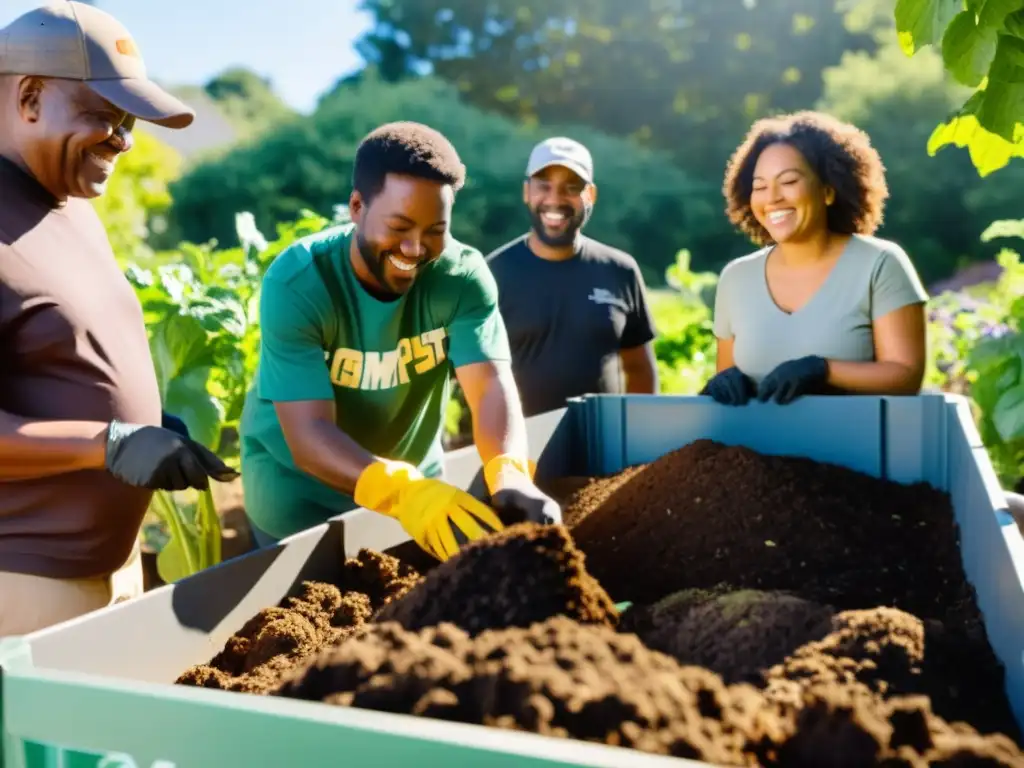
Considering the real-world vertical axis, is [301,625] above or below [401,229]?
below

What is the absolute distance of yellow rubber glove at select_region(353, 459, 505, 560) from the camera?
2029 millimetres

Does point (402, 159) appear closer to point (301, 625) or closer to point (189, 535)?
point (301, 625)

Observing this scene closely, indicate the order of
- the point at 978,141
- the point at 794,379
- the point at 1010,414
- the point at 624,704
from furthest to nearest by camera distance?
1. the point at 1010,414
2. the point at 794,379
3. the point at 978,141
4. the point at 624,704

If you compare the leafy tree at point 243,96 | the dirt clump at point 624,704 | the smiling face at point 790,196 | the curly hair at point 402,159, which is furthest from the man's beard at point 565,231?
the leafy tree at point 243,96

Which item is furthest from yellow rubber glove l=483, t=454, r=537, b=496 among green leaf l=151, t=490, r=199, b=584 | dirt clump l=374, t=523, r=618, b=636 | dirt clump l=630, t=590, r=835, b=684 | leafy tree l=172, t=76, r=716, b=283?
leafy tree l=172, t=76, r=716, b=283

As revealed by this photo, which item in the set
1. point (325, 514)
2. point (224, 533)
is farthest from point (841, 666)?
point (224, 533)

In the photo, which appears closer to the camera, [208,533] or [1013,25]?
[1013,25]

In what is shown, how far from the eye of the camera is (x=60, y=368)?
196 cm

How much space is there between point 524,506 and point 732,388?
1.19 m

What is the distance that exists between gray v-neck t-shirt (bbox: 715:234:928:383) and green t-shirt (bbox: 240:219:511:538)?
0.90 meters

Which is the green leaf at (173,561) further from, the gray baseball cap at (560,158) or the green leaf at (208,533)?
the gray baseball cap at (560,158)

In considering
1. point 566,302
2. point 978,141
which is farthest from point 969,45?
point 566,302

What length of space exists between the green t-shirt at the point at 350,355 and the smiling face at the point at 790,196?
1.00 metres

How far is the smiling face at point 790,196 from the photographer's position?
3.11m
